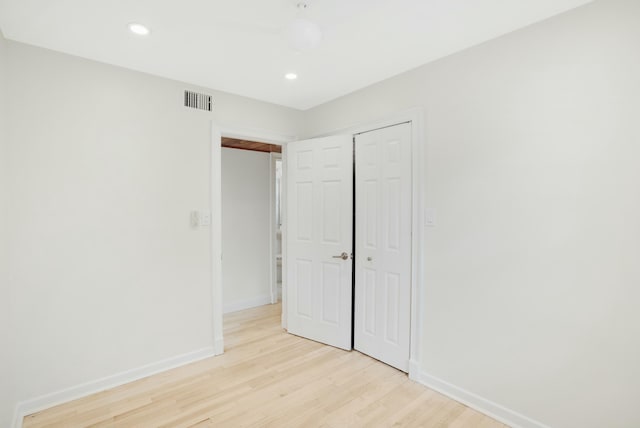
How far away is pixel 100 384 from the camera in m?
2.39

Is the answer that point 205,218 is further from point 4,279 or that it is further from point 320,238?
point 4,279

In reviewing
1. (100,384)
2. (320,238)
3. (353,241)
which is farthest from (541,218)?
(100,384)

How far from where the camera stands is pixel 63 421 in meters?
2.05

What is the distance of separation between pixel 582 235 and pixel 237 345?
302cm

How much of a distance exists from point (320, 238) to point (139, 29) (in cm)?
223

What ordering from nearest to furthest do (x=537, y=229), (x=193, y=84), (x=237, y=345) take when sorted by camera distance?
(x=537, y=229), (x=193, y=84), (x=237, y=345)

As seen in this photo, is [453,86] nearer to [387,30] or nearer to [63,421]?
[387,30]

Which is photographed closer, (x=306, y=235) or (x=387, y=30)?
(x=387, y=30)

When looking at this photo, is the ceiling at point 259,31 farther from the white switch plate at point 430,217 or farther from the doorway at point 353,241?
the white switch plate at point 430,217

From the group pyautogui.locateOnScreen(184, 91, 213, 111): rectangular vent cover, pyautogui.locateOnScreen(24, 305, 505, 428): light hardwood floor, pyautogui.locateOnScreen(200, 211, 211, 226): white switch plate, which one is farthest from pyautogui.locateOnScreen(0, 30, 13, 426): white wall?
pyautogui.locateOnScreen(200, 211, 211, 226): white switch plate

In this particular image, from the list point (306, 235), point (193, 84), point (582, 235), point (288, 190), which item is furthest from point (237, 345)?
point (582, 235)

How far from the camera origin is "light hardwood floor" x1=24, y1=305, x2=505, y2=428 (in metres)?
2.05

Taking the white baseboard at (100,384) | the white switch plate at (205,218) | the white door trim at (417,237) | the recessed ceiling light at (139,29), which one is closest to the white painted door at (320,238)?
the white door trim at (417,237)

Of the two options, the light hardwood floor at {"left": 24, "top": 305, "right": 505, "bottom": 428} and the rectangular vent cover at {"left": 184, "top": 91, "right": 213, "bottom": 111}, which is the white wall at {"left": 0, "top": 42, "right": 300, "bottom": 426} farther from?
the light hardwood floor at {"left": 24, "top": 305, "right": 505, "bottom": 428}
